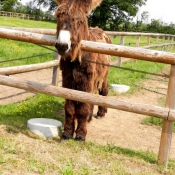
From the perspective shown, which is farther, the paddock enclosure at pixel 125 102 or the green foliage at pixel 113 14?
the green foliage at pixel 113 14

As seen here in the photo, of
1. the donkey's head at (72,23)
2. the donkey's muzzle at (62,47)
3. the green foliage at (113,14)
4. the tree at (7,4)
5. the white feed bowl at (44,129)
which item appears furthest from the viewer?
the tree at (7,4)

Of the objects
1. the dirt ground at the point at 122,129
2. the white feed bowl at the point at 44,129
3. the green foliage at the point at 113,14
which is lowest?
the dirt ground at the point at 122,129

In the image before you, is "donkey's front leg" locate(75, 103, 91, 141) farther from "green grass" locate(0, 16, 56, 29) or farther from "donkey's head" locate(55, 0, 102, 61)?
"green grass" locate(0, 16, 56, 29)

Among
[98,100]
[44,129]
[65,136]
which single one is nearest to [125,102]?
[98,100]

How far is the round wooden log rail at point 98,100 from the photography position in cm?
349

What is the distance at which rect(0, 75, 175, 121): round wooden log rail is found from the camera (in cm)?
349

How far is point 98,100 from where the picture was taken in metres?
3.65

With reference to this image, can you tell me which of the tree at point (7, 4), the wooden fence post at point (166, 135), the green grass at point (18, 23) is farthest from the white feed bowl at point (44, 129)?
the tree at point (7, 4)

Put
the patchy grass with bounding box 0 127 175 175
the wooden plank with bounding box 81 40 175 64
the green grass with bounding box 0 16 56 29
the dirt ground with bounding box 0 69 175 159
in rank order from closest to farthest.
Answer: the patchy grass with bounding box 0 127 175 175 < the wooden plank with bounding box 81 40 175 64 < the dirt ground with bounding box 0 69 175 159 < the green grass with bounding box 0 16 56 29

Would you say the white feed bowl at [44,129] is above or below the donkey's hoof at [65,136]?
above

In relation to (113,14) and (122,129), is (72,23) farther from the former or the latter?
(113,14)

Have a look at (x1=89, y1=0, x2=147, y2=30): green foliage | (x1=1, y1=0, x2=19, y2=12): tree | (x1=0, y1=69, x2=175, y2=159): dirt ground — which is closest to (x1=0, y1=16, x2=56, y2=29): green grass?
(x1=89, y1=0, x2=147, y2=30): green foliage

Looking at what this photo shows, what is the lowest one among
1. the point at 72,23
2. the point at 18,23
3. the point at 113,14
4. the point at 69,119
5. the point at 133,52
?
the point at 69,119

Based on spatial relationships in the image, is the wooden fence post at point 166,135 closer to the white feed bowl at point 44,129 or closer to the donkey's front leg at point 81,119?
the donkey's front leg at point 81,119
